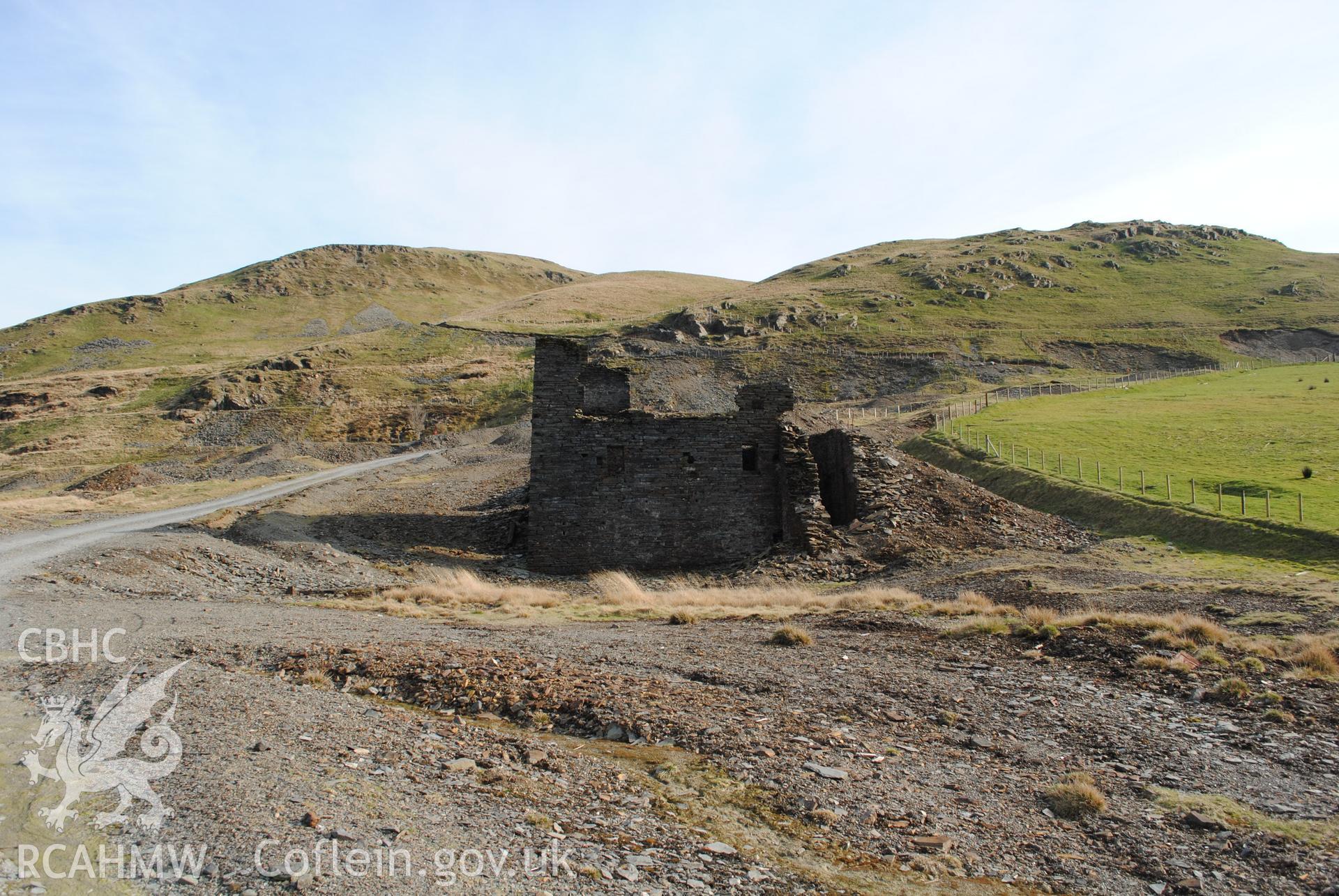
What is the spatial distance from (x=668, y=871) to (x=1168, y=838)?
3.80 metres

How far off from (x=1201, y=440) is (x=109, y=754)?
38457 millimetres

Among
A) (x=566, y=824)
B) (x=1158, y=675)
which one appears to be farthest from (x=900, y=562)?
(x=566, y=824)

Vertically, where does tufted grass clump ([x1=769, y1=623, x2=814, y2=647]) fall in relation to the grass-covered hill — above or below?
below

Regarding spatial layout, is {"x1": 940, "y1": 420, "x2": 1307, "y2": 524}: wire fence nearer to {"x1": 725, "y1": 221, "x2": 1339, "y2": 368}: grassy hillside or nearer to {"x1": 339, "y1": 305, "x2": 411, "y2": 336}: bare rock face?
{"x1": 725, "y1": 221, "x2": 1339, "y2": 368}: grassy hillside

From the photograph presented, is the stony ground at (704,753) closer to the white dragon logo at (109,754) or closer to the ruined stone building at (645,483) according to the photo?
the white dragon logo at (109,754)

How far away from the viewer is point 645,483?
2356 centimetres

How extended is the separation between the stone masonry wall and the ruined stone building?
0.08 ft

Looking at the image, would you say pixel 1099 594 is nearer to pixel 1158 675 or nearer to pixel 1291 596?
pixel 1291 596

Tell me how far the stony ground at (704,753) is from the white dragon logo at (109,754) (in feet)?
0.43

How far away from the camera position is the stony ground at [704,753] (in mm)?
5559

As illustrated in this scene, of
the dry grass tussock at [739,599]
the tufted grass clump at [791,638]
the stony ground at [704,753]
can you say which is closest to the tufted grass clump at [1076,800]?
the stony ground at [704,753]

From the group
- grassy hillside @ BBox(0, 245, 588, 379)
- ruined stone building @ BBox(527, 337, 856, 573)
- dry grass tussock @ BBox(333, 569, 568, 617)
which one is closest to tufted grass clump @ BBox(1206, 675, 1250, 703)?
dry grass tussock @ BBox(333, 569, 568, 617)

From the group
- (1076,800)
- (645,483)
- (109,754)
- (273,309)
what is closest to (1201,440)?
(645,483)

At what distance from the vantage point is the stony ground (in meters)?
5.56
